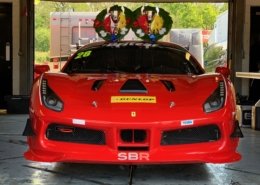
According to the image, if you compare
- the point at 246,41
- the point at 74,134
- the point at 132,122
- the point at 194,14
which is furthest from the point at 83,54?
the point at 194,14

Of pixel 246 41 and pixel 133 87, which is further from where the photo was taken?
pixel 246 41

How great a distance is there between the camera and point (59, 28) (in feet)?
43.0

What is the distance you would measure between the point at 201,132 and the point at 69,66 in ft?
6.31

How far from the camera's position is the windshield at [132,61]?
5328mm

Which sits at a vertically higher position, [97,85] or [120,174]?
[97,85]

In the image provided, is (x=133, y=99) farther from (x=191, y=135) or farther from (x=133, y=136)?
(x=191, y=135)

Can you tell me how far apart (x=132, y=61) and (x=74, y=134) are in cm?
152

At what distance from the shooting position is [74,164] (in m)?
5.14

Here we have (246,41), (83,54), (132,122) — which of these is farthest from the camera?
(246,41)

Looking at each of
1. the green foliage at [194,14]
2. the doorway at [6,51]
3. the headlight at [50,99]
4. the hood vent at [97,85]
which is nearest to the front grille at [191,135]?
the hood vent at [97,85]

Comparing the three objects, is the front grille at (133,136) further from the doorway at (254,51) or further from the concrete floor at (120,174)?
the doorway at (254,51)

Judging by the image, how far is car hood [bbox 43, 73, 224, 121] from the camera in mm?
4117

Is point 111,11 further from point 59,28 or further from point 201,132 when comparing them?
point 201,132

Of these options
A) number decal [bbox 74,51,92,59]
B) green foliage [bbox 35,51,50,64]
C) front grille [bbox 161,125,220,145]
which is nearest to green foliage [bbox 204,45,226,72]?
green foliage [bbox 35,51,50,64]
